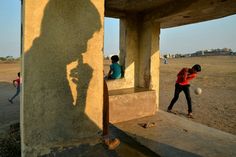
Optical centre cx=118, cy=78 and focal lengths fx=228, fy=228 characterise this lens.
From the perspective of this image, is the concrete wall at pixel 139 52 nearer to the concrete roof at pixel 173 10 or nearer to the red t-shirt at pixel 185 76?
the concrete roof at pixel 173 10

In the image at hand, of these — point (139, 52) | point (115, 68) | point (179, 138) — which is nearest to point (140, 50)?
point (139, 52)

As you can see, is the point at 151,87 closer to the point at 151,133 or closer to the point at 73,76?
the point at 151,133

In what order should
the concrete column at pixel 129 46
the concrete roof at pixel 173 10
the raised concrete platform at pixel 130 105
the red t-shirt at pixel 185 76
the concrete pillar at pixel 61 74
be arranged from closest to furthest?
the concrete pillar at pixel 61 74, the concrete roof at pixel 173 10, the raised concrete platform at pixel 130 105, the concrete column at pixel 129 46, the red t-shirt at pixel 185 76

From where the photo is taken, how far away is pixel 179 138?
477 cm

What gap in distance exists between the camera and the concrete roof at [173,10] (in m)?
4.97

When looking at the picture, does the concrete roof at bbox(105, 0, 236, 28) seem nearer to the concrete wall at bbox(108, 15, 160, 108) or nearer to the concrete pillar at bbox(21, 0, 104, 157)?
the concrete wall at bbox(108, 15, 160, 108)

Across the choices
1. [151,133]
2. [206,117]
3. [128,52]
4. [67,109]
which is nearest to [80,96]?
[67,109]

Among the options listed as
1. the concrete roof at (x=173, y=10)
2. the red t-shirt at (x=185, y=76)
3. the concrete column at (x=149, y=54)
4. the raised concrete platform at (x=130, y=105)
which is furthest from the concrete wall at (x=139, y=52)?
the red t-shirt at (x=185, y=76)

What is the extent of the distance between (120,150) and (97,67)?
1.59 meters

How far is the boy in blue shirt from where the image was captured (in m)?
6.63

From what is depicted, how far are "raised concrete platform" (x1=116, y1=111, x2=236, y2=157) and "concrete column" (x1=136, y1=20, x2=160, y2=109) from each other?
4.22 feet

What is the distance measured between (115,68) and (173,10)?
2256 mm

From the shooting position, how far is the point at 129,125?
5.53 metres

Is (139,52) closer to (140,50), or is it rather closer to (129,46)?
(140,50)
